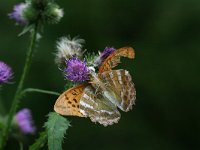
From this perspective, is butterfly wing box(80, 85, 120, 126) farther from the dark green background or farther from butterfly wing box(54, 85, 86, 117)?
the dark green background

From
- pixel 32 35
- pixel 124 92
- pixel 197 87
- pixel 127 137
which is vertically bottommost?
pixel 124 92

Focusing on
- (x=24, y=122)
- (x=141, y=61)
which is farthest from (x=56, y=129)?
(x=141, y=61)

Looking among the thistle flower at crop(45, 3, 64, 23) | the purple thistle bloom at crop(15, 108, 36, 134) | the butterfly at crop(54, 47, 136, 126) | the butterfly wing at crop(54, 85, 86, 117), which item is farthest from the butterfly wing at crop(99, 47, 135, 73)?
the purple thistle bloom at crop(15, 108, 36, 134)

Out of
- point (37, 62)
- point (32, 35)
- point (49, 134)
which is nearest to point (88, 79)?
point (49, 134)

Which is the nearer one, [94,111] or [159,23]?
[94,111]

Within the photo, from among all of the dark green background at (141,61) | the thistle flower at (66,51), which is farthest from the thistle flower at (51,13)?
the dark green background at (141,61)

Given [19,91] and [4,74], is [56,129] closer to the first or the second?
[19,91]

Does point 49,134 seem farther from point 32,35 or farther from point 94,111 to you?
point 32,35
